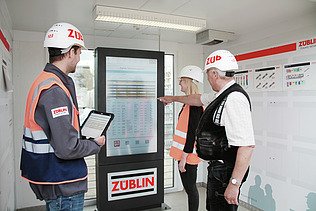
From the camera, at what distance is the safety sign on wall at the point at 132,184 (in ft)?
11.0

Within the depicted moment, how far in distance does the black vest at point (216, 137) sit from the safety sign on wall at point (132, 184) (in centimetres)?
169

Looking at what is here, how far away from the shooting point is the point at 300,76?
3.02 metres

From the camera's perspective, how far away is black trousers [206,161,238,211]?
75.7 inches

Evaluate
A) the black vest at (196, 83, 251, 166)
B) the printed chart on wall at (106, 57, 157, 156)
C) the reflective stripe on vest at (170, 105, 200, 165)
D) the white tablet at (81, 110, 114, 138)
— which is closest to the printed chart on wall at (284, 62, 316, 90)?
the reflective stripe on vest at (170, 105, 200, 165)

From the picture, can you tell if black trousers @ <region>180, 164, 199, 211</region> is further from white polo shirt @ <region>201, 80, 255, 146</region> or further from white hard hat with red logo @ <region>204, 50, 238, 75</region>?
white hard hat with red logo @ <region>204, 50, 238, 75</region>

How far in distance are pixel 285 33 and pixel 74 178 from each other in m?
2.98

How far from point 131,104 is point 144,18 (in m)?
1.13

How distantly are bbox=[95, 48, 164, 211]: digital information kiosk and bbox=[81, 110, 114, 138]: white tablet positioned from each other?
1493mm

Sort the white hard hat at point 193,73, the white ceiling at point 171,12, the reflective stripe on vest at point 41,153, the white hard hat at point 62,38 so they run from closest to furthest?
1. the reflective stripe on vest at point 41,153
2. the white hard hat at point 62,38
3. the white ceiling at point 171,12
4. the white hard hat at point 193,73

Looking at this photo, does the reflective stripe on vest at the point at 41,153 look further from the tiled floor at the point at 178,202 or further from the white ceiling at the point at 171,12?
the tiled floor at the point at 178,202

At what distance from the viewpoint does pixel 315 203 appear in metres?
2.85

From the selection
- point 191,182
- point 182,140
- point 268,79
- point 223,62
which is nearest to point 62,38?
point 223,62

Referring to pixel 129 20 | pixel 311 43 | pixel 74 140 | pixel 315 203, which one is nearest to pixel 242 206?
pixel 315 203

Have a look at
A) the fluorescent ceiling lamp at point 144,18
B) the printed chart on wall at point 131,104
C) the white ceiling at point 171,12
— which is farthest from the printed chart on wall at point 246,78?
the printed chart on wall at point 131,104
